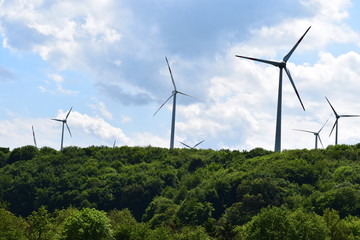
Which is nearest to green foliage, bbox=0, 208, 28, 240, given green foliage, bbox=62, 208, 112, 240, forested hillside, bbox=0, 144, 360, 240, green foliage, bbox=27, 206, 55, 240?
forested hillside, bbox=0, 144, 360, 240

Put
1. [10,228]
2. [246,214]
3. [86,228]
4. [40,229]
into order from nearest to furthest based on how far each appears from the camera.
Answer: [86,228]
[10,228]
[40,229]
[246,214]

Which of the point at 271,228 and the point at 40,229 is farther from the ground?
the point at 271,228

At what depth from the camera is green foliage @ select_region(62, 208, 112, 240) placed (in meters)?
112

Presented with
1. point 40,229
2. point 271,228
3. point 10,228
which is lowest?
point 10,228

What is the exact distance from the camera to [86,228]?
367 ft

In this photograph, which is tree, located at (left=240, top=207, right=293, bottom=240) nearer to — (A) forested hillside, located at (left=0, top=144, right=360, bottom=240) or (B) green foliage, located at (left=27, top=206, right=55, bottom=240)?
(A) forested hillside, located at (left=0, top=144, right=360, bottom=240)

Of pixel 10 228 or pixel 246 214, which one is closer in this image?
pixel 10 228

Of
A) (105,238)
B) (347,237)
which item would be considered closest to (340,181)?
(347,237)

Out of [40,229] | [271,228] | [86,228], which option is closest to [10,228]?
[40,229]

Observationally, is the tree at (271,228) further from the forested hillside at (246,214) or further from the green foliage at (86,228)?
the green foliage at (86,228)

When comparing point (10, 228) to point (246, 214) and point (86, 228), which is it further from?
point (246, 214)

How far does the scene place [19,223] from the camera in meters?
133

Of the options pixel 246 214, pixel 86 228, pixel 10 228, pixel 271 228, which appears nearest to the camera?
pixel 271 228

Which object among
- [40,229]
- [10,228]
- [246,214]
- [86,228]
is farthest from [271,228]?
[246,214]
